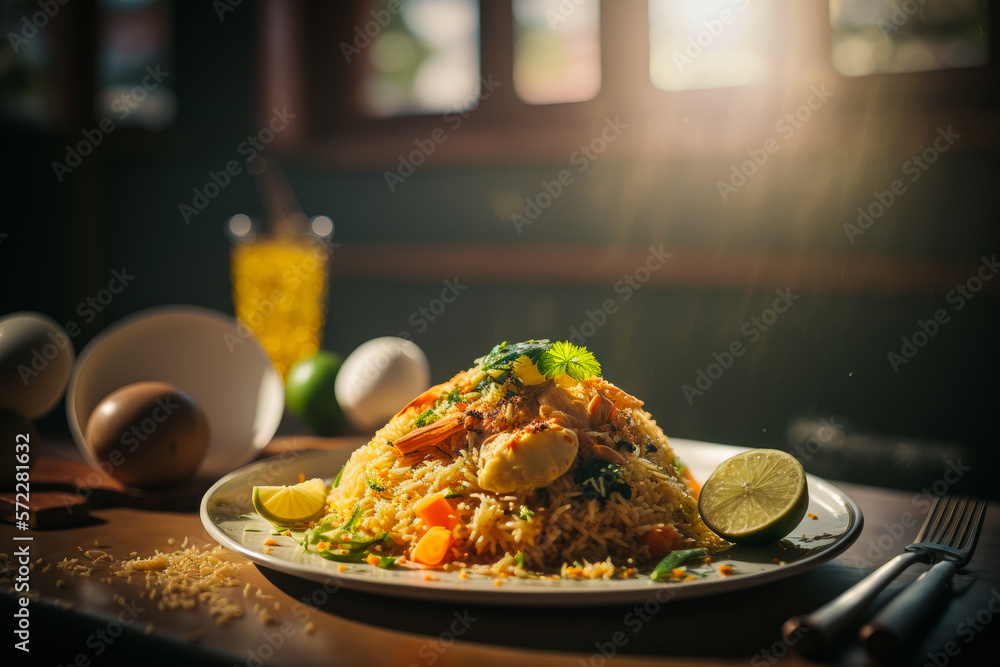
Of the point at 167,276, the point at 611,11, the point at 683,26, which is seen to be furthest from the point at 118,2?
the point at 683,26

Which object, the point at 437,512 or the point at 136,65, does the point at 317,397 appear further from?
the point at 136,65

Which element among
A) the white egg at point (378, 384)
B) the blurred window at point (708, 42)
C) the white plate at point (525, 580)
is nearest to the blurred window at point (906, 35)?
the blurred window at point (708, 42)

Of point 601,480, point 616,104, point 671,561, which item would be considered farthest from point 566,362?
point 616,104

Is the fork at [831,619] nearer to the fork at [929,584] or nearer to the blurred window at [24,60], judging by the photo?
the fork at [929,584]

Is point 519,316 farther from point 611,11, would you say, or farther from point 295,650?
point 295,650

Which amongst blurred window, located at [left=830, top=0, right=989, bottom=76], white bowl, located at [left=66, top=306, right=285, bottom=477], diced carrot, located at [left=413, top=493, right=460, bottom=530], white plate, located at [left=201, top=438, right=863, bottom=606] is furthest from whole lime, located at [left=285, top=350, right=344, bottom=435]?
blurred window, located at [left=830, top=0, right=989, bottom=76]

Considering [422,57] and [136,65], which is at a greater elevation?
[136,65]

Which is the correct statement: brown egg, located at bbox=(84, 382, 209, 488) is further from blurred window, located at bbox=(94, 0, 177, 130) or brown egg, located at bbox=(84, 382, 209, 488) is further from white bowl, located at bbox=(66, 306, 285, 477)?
blurred window, located at bbox=(94, 0, 177, 130)
